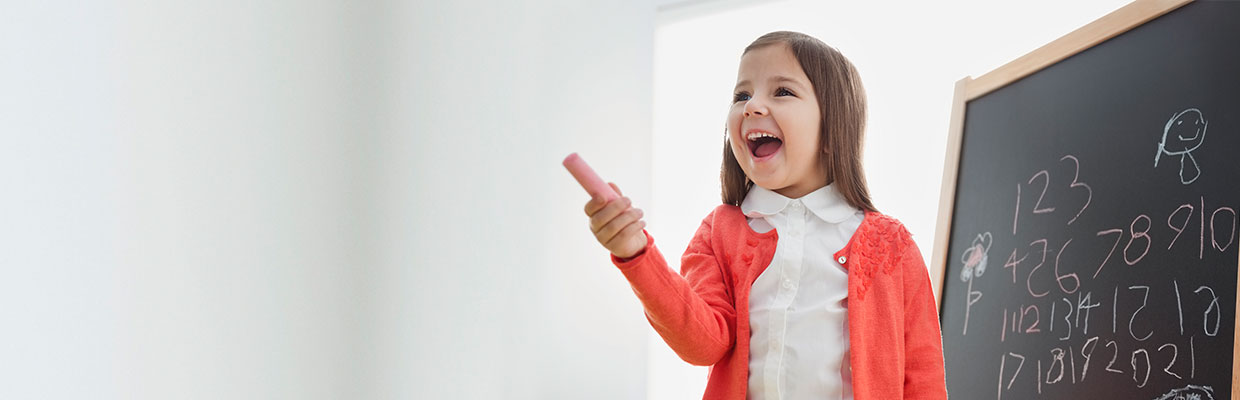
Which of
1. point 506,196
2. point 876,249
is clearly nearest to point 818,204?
point 876,249

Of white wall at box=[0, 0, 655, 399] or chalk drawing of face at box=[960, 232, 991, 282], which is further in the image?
white wall at box=[0, 0, 655, 399]

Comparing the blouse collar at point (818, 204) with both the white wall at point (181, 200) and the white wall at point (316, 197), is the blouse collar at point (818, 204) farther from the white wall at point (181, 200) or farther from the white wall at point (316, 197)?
the white wall at point (181, 200)

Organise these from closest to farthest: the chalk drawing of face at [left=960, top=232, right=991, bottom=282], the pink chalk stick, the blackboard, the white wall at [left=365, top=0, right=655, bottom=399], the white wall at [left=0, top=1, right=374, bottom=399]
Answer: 1. the pink chalk stick
2. the blackboard
3. the chalk drawing of face at [left=960, top=232, right=991, bottom=282]
4. the white wall at [left=0, top=1, right=374, bottom=399]
5. the white wall at [left=365, top=0, right=655, bottom=399]

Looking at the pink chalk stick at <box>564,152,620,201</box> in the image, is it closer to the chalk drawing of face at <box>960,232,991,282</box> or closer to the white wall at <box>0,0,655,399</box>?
the chalk drawing of face at <box>960,232,991,282</box>

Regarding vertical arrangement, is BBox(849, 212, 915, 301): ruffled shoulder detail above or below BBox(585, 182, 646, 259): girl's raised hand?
below

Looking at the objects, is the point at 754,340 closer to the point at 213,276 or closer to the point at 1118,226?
the point at 1118,226

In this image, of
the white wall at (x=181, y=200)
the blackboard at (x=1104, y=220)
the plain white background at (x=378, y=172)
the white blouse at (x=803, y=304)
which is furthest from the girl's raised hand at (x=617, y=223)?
the white wall at (x=181, y=200)

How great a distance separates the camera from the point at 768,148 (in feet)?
3.54

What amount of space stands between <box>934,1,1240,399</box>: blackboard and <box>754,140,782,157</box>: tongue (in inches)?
22.0

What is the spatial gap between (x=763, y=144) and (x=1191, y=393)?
2.06ft

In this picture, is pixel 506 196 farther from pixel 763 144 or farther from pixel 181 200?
pixel 763 144

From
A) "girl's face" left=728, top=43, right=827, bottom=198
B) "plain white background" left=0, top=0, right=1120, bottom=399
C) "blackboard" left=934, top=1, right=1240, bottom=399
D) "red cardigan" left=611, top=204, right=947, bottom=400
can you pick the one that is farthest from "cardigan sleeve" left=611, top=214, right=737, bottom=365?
"plain white background" left=0, top=0, right=1120, bottom=399

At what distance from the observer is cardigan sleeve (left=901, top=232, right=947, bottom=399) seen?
1.03 metres

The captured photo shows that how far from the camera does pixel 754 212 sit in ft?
3.61
